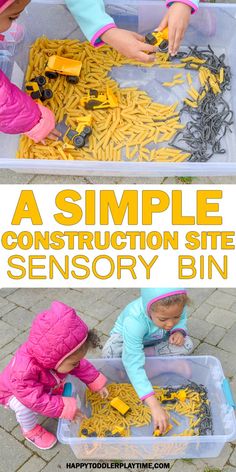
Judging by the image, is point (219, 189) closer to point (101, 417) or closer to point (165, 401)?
point (165, 401)

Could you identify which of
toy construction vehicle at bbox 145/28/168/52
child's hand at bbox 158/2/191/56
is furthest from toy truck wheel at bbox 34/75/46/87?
child's hand at bbox 158/2/191/56

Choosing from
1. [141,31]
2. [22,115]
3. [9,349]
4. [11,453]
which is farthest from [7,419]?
[141,31]

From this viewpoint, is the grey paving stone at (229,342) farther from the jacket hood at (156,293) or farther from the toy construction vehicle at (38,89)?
the toy construction vehicle at (38,89)

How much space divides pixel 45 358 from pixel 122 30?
48.2 inches

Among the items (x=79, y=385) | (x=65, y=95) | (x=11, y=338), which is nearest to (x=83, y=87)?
(x=65, y=95)

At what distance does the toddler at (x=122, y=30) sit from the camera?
5.73ft

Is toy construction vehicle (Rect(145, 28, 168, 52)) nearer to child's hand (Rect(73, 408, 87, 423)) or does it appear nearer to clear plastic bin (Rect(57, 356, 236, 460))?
clear plastic bin (Rect(57, 356, 236, 460))

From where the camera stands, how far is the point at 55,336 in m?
1.29

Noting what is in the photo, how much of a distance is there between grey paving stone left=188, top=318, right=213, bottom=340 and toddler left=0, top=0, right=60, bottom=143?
0.93m

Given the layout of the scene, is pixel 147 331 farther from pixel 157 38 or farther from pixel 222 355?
pixel 157 38

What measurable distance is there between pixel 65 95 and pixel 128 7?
1.63 ft

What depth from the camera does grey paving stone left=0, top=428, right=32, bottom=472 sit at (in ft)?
4.71

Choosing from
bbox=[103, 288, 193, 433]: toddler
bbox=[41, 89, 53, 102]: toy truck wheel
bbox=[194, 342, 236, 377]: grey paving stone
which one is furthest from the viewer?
bbox=[41, 89, 53, 102]: toy truck wheel

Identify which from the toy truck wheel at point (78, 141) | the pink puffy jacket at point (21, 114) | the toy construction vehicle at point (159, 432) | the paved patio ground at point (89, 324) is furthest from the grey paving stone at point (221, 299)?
the pink puffy jacket at point (21, 114)
